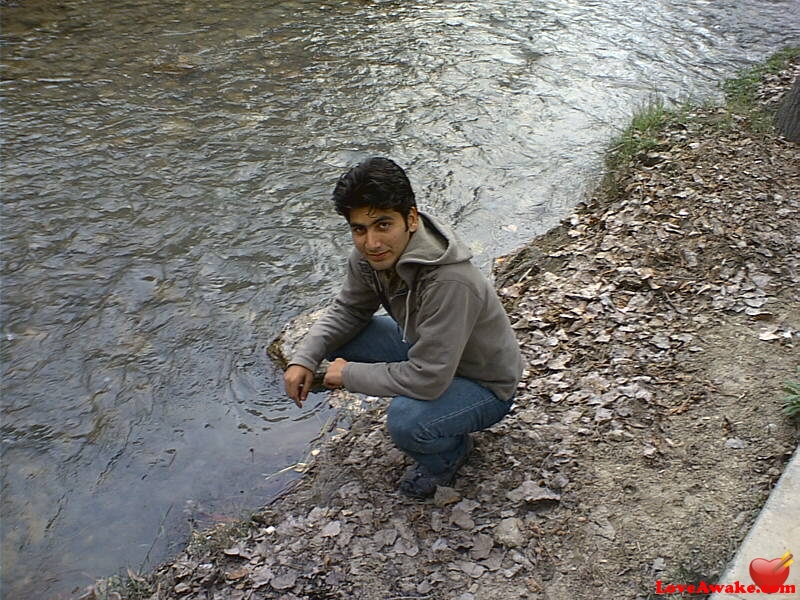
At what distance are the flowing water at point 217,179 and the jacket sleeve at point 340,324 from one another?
0.86 m

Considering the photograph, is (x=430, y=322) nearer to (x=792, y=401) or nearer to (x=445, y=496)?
(x=445, y=496)

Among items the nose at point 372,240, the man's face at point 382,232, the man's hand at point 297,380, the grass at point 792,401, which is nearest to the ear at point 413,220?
the man's face at point 382,232

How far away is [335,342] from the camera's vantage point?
362cm

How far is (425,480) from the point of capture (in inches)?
141

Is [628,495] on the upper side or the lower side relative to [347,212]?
lower

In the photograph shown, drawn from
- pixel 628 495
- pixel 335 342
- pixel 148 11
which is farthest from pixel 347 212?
pixel 148 11

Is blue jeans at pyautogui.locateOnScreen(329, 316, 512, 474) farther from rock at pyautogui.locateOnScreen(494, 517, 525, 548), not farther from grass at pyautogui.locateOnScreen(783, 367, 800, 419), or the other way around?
grass at pyautogui.locateOnScreen(783, 367, 800, 419)

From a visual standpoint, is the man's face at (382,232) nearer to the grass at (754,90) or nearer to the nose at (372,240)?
the nose at (372,240)

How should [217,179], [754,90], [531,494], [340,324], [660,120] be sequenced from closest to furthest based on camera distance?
[531,494], [340,324], [217,179], [660,120], [754,90]

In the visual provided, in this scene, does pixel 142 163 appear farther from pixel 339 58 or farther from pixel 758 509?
pixel 758 509

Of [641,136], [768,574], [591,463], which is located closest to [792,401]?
[591,463]

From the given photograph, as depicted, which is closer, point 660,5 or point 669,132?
point 669,132

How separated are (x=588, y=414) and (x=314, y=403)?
1523mm

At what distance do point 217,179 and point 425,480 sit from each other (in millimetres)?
3904
